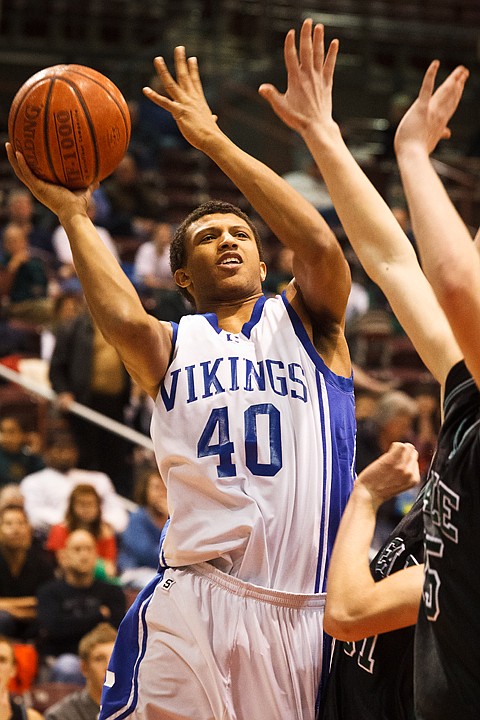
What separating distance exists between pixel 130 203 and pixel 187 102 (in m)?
9.74

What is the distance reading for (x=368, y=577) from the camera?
2656 millimetres

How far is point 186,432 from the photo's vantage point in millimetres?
3283

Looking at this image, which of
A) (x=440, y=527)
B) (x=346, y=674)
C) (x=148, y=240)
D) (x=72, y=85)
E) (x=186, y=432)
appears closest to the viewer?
(x=440, y=527)

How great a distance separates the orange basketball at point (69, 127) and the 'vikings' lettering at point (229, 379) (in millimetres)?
680

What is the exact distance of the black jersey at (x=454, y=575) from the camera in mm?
2291

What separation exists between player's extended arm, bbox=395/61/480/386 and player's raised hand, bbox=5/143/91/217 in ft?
4.29

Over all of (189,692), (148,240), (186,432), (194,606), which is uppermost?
(148,240)

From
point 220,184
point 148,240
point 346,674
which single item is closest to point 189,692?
point 346,674

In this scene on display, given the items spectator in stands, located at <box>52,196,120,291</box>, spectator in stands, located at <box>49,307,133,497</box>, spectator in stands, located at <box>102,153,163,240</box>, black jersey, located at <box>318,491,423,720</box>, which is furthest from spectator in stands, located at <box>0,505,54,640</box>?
spectator in stands, located at <box>102,153,163,240</box>

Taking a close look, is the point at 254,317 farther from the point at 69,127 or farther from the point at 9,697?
the point at 9,697

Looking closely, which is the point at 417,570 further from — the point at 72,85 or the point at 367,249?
the point at 72,85

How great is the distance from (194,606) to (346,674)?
0.47 meters

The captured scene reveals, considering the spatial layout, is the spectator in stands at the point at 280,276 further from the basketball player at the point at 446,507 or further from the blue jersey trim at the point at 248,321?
the basketball player at the point at 446,507

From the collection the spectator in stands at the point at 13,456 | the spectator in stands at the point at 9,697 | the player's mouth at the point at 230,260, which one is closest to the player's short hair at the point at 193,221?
the player's mouth at the point at 230,260
